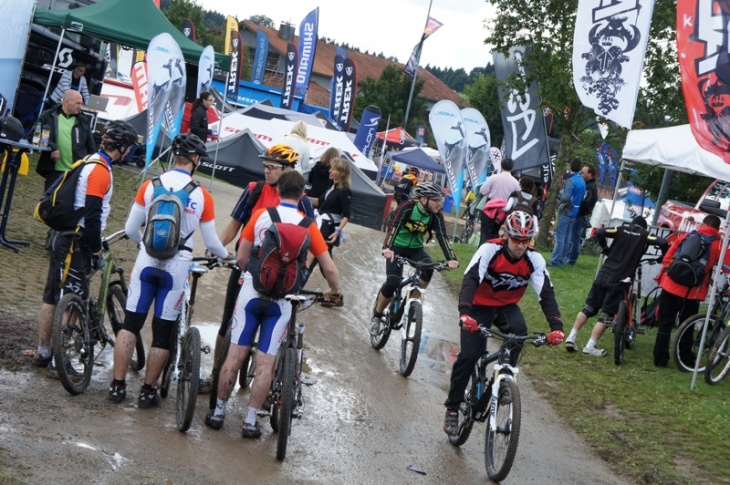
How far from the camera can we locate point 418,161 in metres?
39.7

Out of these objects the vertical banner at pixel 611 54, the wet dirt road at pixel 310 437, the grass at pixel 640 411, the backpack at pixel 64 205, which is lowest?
the wet dirt road at pixel 310 437

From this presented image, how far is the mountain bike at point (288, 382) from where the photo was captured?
19.6ft

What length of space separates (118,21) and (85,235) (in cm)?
1244

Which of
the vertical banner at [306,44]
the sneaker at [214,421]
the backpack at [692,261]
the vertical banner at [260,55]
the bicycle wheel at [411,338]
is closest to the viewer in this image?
the sneaker at [214,421]

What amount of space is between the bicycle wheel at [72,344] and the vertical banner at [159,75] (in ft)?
29.7

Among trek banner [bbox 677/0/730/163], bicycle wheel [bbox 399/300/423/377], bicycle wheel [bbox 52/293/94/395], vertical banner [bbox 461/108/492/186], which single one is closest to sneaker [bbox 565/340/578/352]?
bicycle wheel [bbox 399/300/423/377]

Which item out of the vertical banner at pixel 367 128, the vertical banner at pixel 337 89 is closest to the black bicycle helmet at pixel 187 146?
the vertical banner at pixel 367 128

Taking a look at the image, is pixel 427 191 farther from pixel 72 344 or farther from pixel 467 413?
pixel 72 344

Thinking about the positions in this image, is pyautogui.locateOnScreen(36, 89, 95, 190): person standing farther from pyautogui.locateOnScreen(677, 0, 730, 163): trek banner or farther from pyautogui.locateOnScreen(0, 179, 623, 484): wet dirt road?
pyautogui.locateOnScreen(677, 0, 730, 163): trek banner

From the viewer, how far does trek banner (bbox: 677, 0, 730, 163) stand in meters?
8.99

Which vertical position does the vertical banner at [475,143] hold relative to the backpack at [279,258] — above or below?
above

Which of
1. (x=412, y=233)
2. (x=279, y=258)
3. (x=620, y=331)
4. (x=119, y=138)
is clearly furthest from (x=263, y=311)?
(x=620, y=331)

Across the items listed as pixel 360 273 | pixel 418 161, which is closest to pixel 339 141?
pixel 418 161

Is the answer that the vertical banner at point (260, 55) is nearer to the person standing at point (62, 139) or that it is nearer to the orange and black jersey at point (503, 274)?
the person standing at point (62, 139)
